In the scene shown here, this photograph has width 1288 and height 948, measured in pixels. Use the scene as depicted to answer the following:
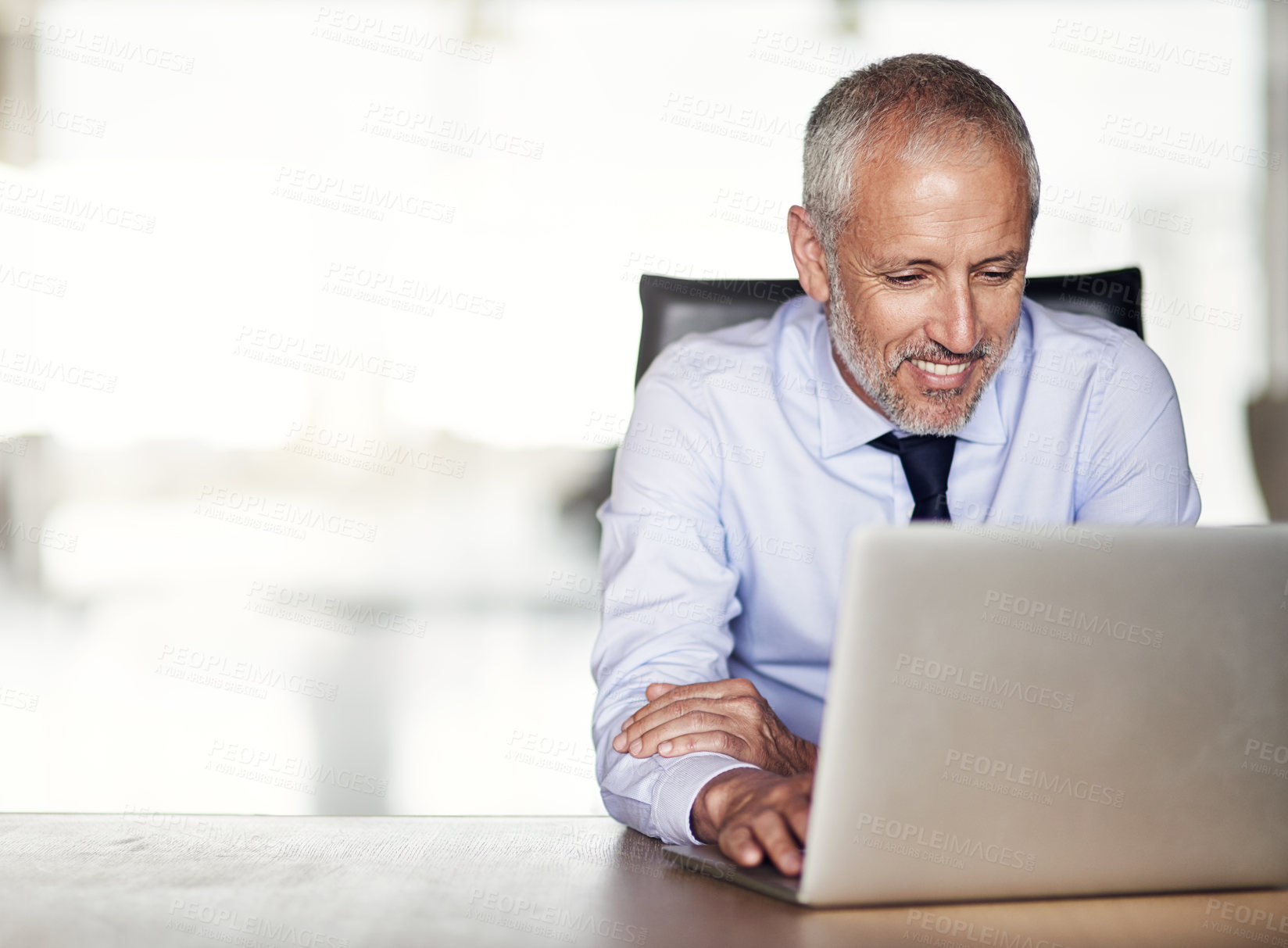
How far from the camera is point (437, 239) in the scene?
5320 millimetres

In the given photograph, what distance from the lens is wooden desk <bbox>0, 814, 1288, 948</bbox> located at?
643 mm

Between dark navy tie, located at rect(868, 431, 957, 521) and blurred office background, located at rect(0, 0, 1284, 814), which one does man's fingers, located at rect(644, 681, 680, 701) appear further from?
blurred office background, located at rect(0, 0, 1284, 814)

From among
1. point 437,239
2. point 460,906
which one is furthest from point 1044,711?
point 437,239

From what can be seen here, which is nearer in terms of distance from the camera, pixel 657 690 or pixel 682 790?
pixel 682 790

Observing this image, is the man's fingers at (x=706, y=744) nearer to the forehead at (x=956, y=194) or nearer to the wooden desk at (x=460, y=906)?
the wooden desk at (x=460, y=906)

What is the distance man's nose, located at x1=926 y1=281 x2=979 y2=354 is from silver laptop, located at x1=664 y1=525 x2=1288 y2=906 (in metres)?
0.70

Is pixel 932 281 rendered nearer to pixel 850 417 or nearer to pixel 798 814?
pixel 850 417

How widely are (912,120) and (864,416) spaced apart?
39cm

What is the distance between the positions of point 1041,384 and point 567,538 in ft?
13.2

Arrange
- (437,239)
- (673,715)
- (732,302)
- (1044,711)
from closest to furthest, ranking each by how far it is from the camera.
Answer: (1044,711) → (673,715) → (732,302) → (437,239)

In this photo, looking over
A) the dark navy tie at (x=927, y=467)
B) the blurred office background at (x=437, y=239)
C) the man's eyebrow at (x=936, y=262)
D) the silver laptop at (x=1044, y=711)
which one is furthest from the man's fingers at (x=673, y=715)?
the blurred office background at (x=437, y=239)

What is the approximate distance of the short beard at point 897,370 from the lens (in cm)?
142

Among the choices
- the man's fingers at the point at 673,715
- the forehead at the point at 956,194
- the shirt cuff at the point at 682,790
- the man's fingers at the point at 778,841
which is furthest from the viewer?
the forehead at the point at 956,194

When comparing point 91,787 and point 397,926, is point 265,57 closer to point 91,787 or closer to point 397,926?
point 91,787
